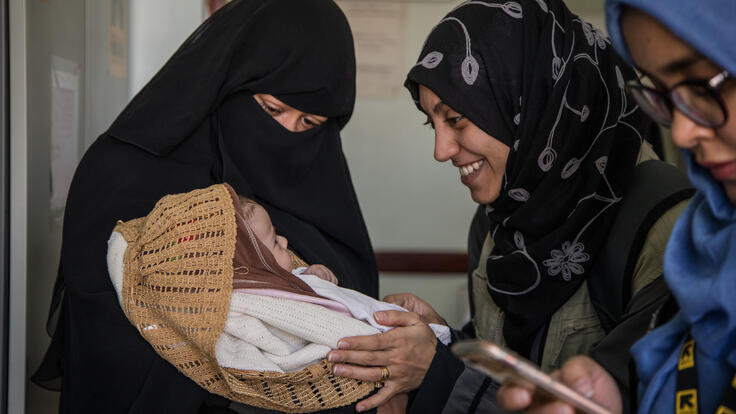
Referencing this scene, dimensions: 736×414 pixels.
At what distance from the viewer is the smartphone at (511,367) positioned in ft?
2.43

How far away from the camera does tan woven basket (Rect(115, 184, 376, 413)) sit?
1389mm

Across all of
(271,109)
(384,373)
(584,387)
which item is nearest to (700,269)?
(584,387)

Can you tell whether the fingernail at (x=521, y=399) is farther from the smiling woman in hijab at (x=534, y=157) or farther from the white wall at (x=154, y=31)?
the white wall at (x=154, y=31)

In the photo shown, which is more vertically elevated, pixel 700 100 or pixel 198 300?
pixel 700 100

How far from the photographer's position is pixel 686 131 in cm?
86

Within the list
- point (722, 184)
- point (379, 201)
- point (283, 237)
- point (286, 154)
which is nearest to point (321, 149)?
point (286, 154)

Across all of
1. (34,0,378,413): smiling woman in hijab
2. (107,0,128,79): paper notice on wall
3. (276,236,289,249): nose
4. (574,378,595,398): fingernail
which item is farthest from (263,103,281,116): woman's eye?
(574,378,595,398): fingernail

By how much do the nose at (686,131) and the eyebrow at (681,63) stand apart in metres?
0.05

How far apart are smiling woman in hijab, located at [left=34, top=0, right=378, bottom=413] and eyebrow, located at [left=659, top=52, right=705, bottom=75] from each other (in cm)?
116

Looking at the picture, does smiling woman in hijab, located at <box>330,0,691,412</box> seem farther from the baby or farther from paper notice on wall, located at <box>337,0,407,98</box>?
paper notice on wall, located at <box>337,0,407,98</box>

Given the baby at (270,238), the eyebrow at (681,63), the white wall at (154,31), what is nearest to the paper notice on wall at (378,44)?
the white wall at (154,31)

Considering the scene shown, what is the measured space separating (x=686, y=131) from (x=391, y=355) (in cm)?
87

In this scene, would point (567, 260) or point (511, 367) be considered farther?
point (567, 260)

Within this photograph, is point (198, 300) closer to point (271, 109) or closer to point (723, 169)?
point (271, 109)
